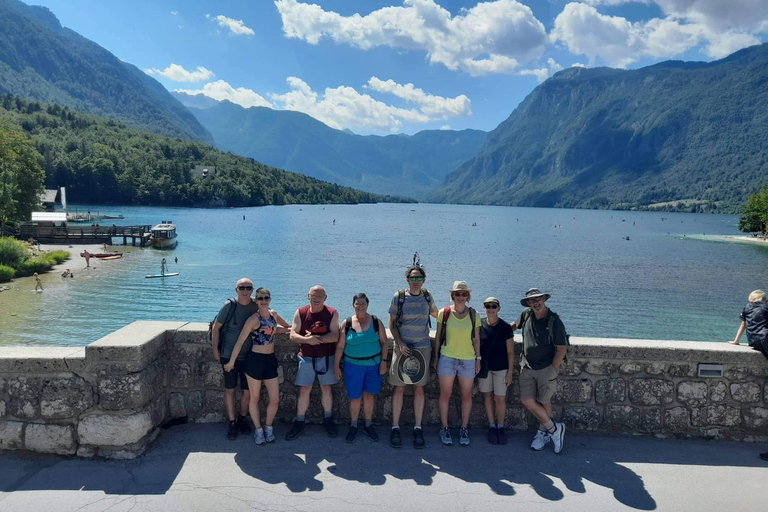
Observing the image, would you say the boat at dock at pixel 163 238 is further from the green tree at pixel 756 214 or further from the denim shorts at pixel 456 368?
the green tree at pixel 756 214

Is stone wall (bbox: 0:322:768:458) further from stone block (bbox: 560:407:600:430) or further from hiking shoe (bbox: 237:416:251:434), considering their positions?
hiking shoe (bbox: 237:416:251:434)

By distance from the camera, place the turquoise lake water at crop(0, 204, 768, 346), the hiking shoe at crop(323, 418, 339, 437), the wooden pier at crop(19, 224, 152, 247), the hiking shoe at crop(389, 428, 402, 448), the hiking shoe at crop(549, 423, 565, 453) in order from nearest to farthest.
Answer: the hiking shoe at crop(549, 423, 565, 453) < the hiking shoe at crop(389, 428, 402, 448) < the hiking shoe at crop(323, 418, 339, 437) < the turquoise lake water at crop(0, 204, 768, 346) < the wooden pier at crop(19, 224, 152, 247)

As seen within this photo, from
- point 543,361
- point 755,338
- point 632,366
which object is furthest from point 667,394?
point 543,361

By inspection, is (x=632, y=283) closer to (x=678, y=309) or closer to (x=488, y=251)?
(x=678, y=309)

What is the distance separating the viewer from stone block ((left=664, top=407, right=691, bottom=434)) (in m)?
5.67

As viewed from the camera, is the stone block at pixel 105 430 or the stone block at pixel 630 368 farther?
the stone block at pixel 630 368

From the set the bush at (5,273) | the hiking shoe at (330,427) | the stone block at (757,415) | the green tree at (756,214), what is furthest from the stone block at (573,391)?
the green tree at (756,214)

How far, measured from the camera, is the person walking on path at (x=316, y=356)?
222 inches

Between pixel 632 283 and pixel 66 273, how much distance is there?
4608 centimetres

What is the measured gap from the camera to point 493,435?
555 cm

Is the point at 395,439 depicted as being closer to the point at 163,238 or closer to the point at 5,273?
the point at 5,273

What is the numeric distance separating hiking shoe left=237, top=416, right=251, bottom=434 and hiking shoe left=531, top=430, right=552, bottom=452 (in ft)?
10.0

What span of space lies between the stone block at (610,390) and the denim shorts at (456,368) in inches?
56.9

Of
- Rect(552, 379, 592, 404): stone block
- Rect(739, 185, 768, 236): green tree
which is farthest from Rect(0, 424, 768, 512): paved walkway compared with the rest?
Rect(739, 185, 768, 236): green tree
